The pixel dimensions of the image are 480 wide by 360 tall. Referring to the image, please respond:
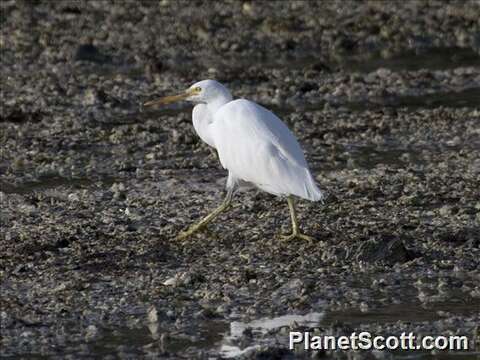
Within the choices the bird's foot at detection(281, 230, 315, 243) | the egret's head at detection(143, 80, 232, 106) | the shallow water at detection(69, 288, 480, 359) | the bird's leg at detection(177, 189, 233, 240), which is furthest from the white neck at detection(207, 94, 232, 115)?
the shallow water at detection(69, 288, 480, 359)

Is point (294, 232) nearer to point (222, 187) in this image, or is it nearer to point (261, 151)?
point (261, 151)

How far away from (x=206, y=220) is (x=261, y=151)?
74 centimetres

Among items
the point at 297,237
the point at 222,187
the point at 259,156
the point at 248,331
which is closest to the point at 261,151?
the point at 259,156

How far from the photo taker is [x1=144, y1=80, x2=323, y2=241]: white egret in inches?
401

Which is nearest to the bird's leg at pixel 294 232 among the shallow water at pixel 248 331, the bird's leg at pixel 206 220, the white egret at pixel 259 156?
the white egret at pixel 259 156

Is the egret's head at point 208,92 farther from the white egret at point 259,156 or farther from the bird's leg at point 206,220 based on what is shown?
the bird's leg at point 206,220

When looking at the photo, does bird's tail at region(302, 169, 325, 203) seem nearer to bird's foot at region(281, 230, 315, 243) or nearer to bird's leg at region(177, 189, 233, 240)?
bird's foot at region(281, 230, 315, 243)

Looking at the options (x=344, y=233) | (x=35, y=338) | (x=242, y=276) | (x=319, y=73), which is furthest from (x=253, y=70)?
(x=35, y=338)

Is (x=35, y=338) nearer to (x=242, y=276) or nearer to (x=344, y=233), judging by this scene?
(x=242, y=276)

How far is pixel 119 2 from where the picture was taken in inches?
902

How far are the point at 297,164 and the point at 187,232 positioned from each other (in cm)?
103

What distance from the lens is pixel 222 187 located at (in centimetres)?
1230

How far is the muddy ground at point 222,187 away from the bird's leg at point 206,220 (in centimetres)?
9

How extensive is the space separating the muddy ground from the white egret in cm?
39
